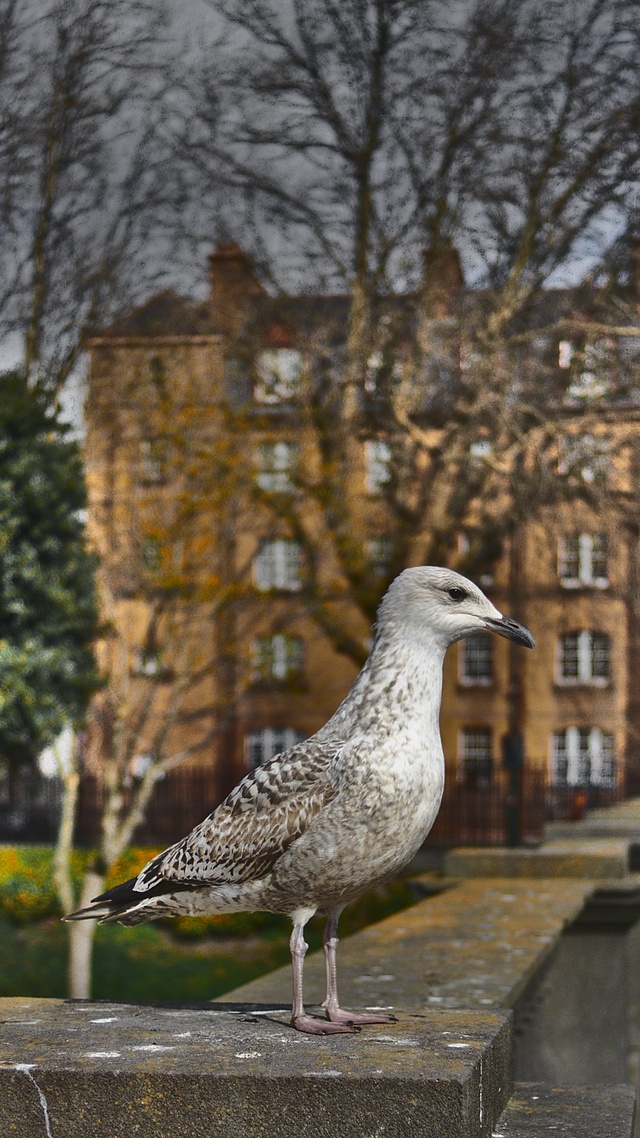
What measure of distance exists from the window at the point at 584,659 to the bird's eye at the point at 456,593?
4097 cm

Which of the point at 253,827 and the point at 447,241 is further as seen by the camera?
the point at 447,241

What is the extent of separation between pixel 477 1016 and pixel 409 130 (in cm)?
1376

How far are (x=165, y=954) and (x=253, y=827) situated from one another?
17.0m

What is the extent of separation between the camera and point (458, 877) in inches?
387

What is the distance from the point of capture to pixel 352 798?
11.8 ft

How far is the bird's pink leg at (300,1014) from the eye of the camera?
Answer: 3.60m

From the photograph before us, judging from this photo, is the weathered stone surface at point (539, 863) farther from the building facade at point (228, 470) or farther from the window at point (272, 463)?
the window at point (272, 463)

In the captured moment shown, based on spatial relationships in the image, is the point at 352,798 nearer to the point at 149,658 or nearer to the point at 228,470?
the point at 228,470

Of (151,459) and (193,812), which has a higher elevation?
(151,459)

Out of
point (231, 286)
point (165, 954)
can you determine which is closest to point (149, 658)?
point (165, 954)

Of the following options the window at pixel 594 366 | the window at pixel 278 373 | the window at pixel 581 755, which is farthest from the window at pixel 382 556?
the window at pixel 581 755

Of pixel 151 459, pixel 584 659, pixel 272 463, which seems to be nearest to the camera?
pixel 151 459

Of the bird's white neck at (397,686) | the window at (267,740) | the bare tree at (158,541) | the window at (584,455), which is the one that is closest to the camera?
the bird's white neck at (397,686)

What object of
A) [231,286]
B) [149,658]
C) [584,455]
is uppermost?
[231,286]
